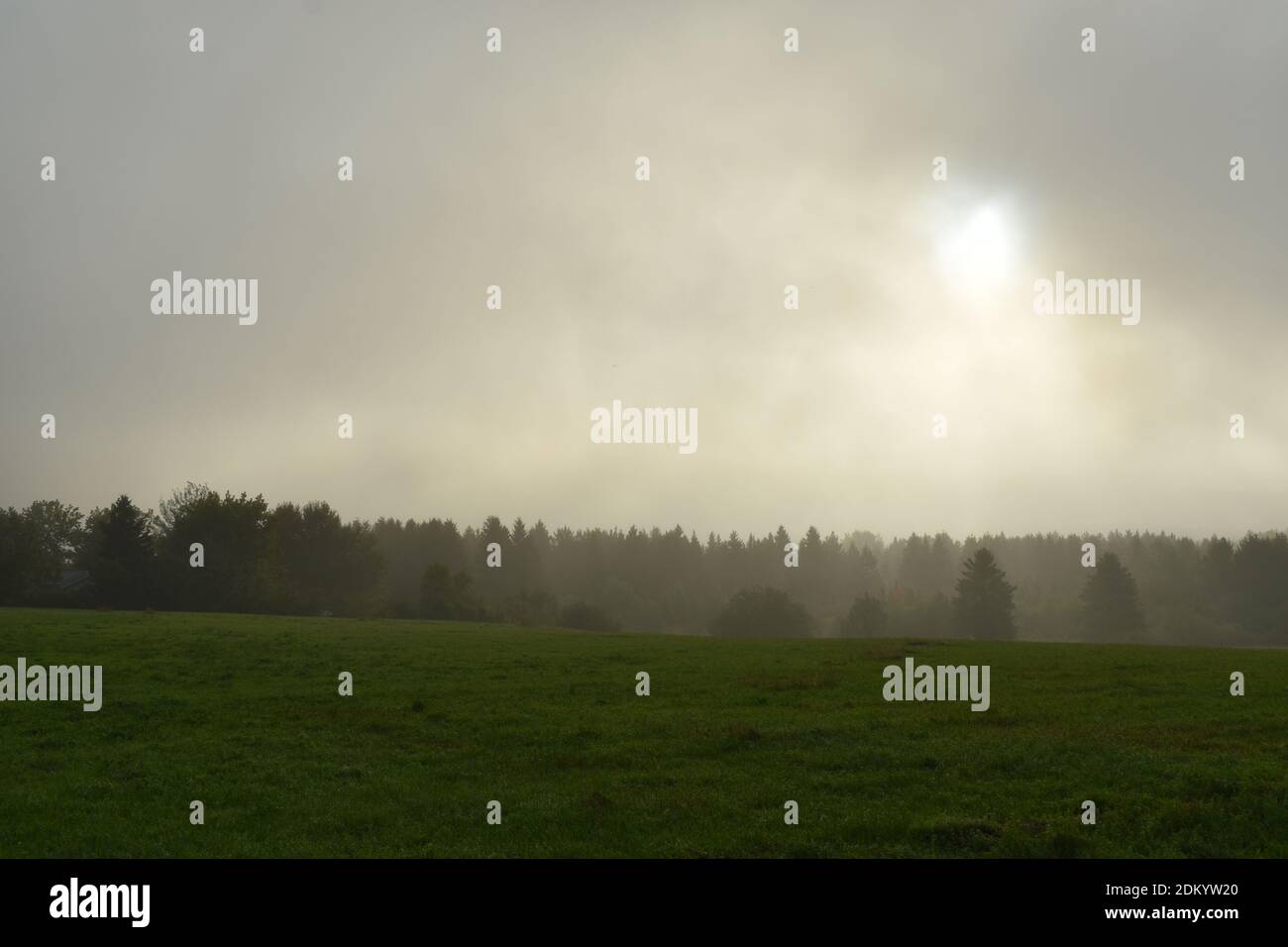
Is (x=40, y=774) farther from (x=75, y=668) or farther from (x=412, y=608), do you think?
(x=412, y=608)

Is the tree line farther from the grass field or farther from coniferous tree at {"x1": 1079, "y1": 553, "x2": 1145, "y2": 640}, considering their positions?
the grass field

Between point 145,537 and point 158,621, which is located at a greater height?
point 145,537

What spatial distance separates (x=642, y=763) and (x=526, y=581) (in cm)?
14168

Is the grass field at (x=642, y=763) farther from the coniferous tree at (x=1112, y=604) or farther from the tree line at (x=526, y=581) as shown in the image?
the coniferous tree at (x=1112, y=604)

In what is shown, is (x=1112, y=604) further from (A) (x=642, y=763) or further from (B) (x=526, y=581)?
(A) (x=642, y=763)

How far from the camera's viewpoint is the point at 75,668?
39.8m

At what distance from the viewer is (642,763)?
24266 millimetres

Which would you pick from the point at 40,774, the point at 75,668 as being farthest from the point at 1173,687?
the point at 75,668

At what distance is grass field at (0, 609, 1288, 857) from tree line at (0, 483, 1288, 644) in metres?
72.5

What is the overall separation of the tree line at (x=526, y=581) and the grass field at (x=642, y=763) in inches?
2855

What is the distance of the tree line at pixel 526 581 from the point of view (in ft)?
355

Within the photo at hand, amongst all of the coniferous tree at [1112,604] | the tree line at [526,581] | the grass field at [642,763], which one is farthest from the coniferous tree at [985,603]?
the grass field at [642,763]

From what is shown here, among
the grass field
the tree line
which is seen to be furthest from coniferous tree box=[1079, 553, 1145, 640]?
the grass field
